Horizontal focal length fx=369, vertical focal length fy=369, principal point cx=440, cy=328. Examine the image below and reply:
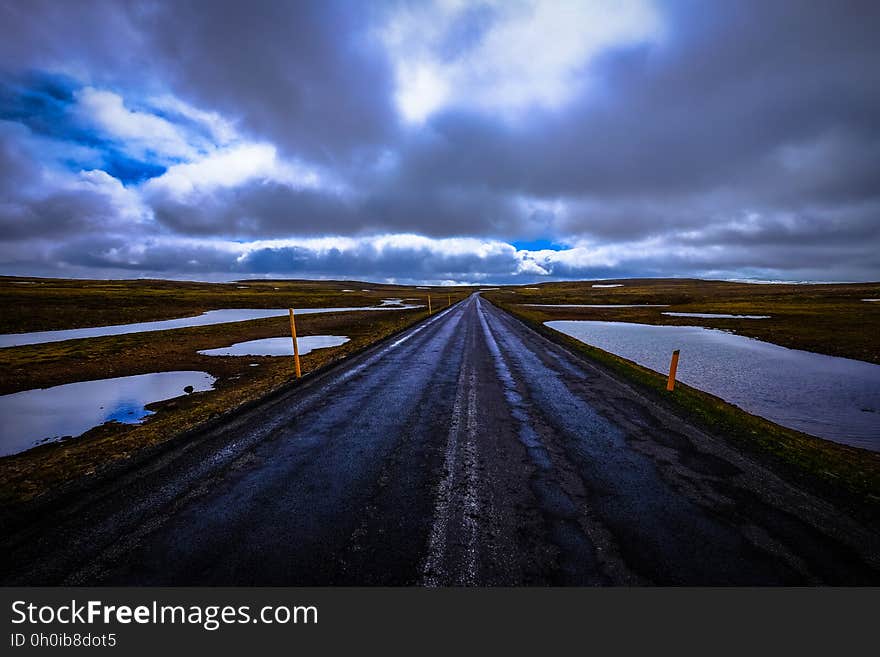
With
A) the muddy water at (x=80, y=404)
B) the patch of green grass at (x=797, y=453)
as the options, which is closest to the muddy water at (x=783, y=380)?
the patch of green grass at (x=797, y=453)

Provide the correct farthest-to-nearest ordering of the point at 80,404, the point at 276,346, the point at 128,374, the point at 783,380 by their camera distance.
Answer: the point at 276,346, the point at 783,380, the point at 128,374, the point at 80,404

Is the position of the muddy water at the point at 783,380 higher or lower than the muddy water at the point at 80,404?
lower

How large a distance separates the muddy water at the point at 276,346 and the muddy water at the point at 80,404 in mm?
4614

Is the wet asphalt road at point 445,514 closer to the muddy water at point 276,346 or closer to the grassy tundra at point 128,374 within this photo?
the grassy tundra at point 128,374

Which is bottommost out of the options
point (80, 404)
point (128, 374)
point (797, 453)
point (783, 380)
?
point (783, 380)

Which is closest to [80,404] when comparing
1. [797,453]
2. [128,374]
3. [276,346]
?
[128,374]

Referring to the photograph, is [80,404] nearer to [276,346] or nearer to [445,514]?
[276,346]

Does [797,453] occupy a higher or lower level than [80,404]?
lower

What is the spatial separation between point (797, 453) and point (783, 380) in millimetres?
10589

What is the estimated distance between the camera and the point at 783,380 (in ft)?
48.4

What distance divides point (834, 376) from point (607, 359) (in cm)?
923

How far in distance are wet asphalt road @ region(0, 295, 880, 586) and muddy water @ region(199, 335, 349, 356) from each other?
1126 centimetres

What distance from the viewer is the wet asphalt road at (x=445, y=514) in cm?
375
